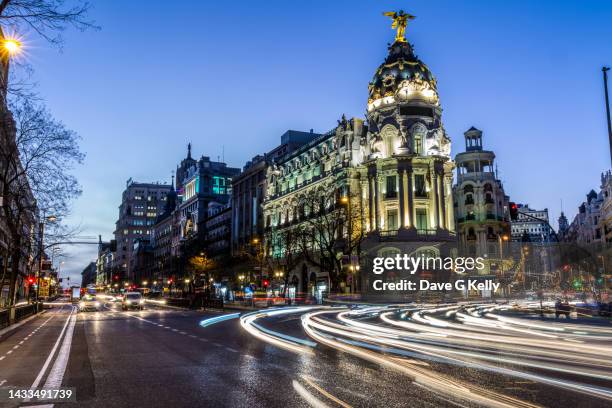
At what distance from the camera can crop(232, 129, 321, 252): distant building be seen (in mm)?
96250

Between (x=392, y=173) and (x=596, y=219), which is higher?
(x=392, y=173)

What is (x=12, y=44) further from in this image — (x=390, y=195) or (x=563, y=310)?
(x=390, y=195)

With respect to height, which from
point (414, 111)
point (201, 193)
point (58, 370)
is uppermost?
point (201, 193)

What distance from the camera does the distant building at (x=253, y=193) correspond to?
9625 centimetres

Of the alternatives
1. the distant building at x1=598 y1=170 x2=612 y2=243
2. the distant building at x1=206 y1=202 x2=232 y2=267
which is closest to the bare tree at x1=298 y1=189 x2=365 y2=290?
the distant building at x1=206 y1=202 x2=232 y2=267

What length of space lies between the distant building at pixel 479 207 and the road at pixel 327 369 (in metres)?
78.9

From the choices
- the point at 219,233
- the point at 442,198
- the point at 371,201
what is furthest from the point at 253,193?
the point at 442,198

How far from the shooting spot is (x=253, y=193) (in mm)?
101000

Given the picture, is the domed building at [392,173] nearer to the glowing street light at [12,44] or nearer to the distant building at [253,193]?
the distant building at [253,193]

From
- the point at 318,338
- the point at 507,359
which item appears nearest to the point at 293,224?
the point at 318,338

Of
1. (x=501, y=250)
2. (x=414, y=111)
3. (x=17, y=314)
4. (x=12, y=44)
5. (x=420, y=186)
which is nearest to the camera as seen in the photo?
(x=12, y=44)

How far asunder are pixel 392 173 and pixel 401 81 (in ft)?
42.0

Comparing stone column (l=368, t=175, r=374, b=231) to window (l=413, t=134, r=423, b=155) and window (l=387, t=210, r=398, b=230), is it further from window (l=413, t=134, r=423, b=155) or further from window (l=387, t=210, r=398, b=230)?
window (l=413, t=134, r=423, b=155)

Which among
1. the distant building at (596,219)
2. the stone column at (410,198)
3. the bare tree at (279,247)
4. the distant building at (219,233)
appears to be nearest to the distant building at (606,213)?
the distant building at (596,219)
